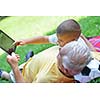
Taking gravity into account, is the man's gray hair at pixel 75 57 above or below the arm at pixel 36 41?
below

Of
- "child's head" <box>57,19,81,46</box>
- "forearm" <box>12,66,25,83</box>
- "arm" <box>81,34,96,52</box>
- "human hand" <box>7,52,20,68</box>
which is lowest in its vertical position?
"forearm" <box>12,66,25,83</box>

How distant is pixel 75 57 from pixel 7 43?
0.42 meters

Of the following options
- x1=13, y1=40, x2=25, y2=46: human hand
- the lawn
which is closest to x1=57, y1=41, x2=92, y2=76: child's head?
the lawn

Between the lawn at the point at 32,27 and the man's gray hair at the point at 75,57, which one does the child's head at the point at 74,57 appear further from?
the lawn at the point at 32,27

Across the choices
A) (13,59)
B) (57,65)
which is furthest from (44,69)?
(13,59)

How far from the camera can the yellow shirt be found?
2799 mm

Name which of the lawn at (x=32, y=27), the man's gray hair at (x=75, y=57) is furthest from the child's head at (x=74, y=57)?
the lawn at (x=32, y=27)

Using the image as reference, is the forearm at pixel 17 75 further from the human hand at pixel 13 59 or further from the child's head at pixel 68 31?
the child's head at pixel 68 31

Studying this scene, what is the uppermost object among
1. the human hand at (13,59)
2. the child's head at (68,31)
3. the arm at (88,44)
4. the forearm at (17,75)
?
the child's head at (68,31)

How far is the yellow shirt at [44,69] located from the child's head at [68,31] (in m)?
0.07

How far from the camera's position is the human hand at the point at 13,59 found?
111 inches

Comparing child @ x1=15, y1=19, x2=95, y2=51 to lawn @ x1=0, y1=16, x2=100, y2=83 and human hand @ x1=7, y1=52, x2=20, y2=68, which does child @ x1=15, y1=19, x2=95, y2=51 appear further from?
human hand @ x1=7, y1=52, x2=20, y2=68
